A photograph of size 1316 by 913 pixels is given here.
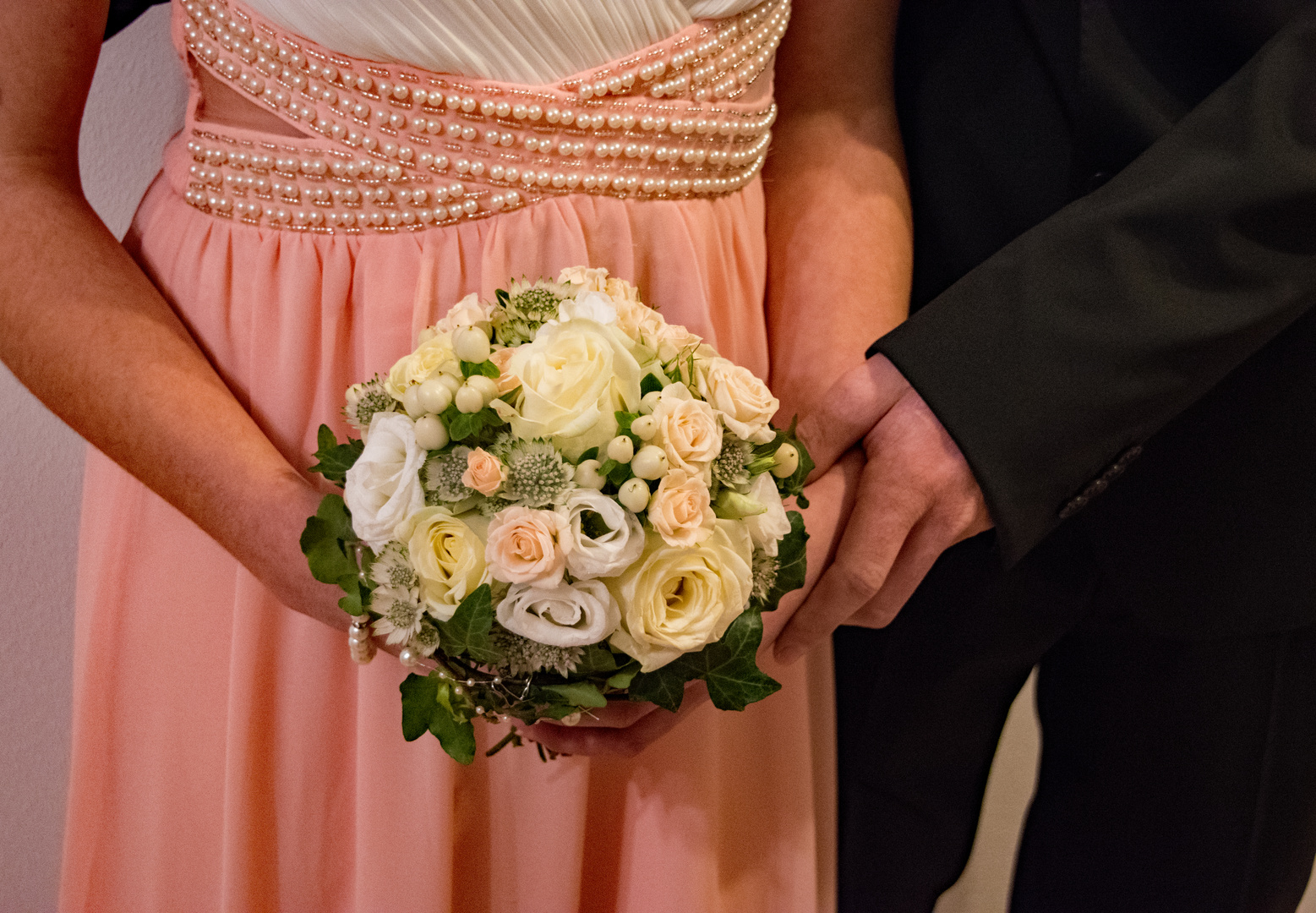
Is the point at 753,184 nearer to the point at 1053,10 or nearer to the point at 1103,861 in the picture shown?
the point at 1053,10

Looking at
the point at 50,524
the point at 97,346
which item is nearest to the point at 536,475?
the point at 97,346

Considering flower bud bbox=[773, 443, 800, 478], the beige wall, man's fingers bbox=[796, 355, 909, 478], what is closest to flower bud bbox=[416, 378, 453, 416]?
flower bud bbox=[773, 443, 800, 478]

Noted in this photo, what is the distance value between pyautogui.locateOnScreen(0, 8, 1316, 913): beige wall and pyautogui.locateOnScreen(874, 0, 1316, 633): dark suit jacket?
912 millimetres

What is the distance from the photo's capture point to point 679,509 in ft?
Answer: 1.53

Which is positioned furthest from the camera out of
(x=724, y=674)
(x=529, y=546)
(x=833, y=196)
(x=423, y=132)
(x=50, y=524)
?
(x=50, y=524)

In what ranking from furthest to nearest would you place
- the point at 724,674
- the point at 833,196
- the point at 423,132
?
the point at 833,196, the point at 423,132, the point at 724,674

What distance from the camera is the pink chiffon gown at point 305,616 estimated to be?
68 centimetres

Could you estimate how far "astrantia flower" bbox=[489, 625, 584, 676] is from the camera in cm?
50

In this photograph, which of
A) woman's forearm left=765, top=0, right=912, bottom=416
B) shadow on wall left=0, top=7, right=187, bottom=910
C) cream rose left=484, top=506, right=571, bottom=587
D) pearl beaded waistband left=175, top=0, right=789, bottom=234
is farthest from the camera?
shadow on wall left=0, top=7, right=187, bottom=910

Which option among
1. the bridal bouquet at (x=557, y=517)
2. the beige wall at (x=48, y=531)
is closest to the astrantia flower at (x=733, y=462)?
the bridal bouquet at (x=557, y=517)

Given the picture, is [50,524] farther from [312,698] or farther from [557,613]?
[557,613]

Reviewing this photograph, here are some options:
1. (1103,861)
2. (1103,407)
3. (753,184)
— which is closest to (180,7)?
(753,184)

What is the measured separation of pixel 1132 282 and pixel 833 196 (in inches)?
11.5

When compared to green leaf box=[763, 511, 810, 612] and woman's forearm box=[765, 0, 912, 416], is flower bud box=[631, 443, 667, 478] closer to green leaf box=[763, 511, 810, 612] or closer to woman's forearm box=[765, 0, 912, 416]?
green leaf box=[763, 511, 810, 612]
